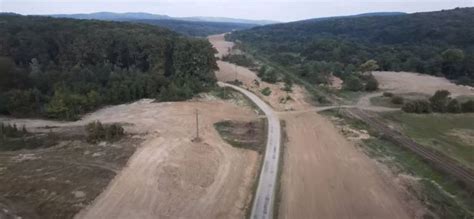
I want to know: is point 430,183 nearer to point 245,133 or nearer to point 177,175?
point 245,133

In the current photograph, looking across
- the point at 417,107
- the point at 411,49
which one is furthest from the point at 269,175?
the point at 411,49

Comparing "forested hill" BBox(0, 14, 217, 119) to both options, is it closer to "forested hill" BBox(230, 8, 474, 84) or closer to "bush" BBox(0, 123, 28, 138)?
"bush" BBox(0, 123, 28, 138)

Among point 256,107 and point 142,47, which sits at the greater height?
point 142,47

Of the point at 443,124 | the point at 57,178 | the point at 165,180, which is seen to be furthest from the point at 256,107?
the point at 57,178

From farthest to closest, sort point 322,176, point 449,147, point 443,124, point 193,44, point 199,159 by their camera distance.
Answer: point 193,44
point 443,124
point 449,147
point 199,159
point 322,176

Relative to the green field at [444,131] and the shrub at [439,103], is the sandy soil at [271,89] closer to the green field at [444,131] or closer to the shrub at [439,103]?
the green field at [444,131]

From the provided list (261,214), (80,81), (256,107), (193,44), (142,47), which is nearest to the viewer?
(261,214)

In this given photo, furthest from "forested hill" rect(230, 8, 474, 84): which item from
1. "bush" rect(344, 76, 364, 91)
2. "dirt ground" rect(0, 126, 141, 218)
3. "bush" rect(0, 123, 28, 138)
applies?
"bush" rect(0, 123, 28, 138)

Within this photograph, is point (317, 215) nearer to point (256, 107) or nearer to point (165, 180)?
point (165, 180)
